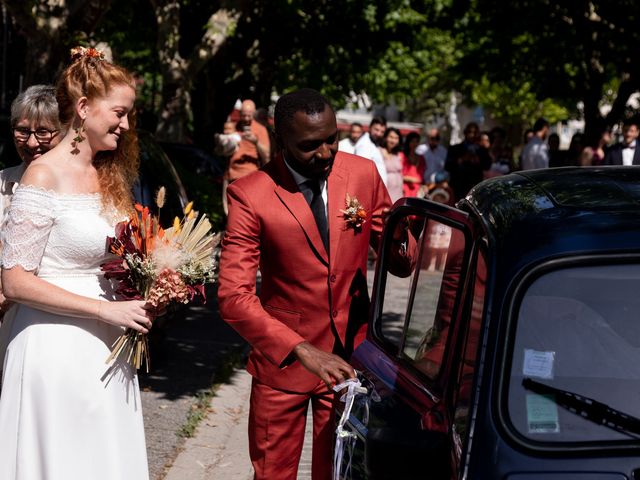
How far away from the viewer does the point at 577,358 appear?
9.46 ft

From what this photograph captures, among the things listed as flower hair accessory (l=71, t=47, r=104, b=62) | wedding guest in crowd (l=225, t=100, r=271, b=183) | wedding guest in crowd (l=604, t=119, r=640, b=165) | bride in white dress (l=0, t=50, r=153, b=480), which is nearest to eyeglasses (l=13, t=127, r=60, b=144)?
flower hair accessory (l=71, t=47, r=104, b=62)

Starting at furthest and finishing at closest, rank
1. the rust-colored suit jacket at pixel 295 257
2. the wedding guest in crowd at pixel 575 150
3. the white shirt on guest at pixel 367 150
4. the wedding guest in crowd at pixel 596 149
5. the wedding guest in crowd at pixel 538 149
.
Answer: the wedding guest in crowd at pixel 575 150 → the wedding guest in crowd at pixel 538 149 → the wedding guest in crowd at pixel 596 149 → the white shirt on guest at pixel 367 150 → the rust-colored suit jacket at pixel 295 257

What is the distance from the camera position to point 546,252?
9.13 ft

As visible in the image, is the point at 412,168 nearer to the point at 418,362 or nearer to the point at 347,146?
the point at 347,146

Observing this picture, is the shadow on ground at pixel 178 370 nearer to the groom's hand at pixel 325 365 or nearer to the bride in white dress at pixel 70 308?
the bride in white dress at pixel 70 308

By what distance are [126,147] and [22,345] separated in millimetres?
816

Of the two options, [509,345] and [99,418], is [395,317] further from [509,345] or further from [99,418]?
[509,345]

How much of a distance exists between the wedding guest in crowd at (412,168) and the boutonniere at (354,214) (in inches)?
482

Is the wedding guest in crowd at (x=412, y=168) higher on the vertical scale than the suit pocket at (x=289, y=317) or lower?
higher

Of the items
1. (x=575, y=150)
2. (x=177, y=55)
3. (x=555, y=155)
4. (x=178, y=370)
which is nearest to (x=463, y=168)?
(x=177, y=55)

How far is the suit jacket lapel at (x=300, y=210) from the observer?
400 cm

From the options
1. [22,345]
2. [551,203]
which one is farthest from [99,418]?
[551,203]

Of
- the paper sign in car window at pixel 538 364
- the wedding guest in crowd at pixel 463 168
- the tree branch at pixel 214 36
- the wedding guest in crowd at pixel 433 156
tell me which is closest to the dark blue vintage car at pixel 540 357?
the paper sign in car window at pixel 538 364

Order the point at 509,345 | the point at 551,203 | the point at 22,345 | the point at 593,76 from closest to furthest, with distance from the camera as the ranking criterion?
the point at 509,345
the point at 551,203
the point at 22,345
the point at 593,76
